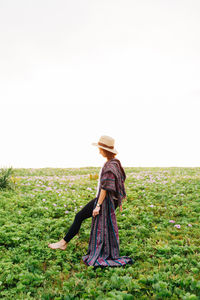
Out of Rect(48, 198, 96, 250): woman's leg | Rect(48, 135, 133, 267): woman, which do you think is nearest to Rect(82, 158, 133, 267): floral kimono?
Rect(48, 135, 133, 267): woman

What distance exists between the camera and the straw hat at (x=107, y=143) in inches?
210

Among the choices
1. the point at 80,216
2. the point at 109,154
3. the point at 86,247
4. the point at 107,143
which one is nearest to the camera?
the point at 107,143

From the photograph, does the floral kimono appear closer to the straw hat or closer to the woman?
the woman

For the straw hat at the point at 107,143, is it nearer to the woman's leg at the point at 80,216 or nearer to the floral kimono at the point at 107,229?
the floral kimono at the point at 107,229

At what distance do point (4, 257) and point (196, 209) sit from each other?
6068 millimetres

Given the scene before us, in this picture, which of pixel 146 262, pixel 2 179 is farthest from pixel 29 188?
pixel 146 262

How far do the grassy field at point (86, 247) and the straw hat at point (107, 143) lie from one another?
2319 millimetres

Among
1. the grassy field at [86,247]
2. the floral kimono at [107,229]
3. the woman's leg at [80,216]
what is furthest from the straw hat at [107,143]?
the grassy field at [86,247]

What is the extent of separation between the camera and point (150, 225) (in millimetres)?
7488

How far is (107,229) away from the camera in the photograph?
17.6ft

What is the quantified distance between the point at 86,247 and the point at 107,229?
1.17 m

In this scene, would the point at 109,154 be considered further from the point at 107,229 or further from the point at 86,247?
the point at 86,247

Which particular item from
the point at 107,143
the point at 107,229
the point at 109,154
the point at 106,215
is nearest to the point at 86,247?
the point at 107,229

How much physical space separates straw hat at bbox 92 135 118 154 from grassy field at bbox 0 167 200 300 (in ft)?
7.61
